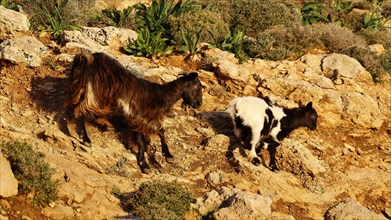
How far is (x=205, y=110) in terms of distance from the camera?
12.2 metres

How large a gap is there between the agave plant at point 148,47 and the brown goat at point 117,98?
10.1 feet

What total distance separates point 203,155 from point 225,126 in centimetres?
124

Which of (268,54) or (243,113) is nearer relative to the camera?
(243,113)

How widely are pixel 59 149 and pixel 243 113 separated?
12.0ft

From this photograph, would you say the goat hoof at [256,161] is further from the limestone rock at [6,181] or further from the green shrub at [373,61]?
the green shrub at [373,61]

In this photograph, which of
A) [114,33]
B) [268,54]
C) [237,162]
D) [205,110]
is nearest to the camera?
[237,162]

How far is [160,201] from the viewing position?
8.66 meters

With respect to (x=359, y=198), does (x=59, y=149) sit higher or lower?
higher

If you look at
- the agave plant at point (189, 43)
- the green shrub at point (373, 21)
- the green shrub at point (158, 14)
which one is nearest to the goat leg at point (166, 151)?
the agave plant at point (189, 43)

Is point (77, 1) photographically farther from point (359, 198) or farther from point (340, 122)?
point (359, 198)

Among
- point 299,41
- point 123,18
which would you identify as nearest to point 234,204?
point 299,41

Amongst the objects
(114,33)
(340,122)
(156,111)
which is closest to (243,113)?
(156,111)

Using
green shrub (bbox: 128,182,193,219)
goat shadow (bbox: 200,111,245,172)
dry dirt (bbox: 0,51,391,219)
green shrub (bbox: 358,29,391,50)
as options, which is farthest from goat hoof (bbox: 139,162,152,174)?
green shrub (bbox: 358,29,391,50)

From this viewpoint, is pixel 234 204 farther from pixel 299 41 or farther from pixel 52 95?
pixel 299 41
